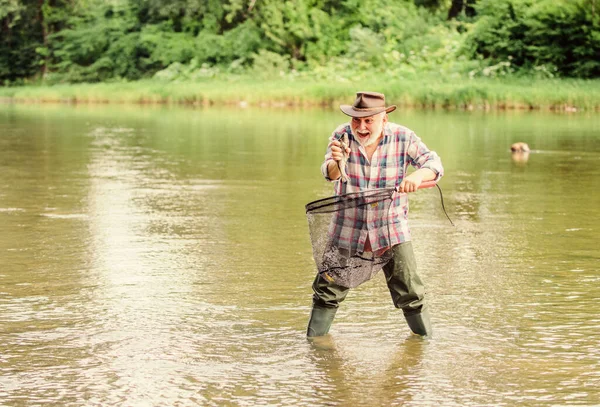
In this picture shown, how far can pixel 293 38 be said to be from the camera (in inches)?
2336

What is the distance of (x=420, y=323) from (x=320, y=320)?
0.58 m

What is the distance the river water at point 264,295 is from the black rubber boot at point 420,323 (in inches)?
2.9

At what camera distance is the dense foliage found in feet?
150

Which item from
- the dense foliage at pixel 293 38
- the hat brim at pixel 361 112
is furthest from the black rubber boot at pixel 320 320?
the dense foliage at pixel 293 38

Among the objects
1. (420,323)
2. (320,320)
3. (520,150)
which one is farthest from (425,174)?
(520,150)

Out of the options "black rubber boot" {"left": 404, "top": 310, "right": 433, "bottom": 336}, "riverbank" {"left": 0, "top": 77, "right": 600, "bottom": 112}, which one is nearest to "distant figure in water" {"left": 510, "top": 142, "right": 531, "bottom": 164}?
"black rubber boot" {"left": 404, "top": 310, "right": 433, "bottom": 336}

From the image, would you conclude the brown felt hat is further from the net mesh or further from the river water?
the river water

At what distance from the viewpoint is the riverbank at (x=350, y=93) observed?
38.5 m

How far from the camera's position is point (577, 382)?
5.84 metres

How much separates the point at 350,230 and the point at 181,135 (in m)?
19.9

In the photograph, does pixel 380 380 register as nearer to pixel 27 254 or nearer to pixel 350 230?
pixel 350 230

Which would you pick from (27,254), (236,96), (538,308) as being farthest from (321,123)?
(538,308)

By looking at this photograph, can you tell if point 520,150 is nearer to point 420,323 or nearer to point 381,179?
point 420,323

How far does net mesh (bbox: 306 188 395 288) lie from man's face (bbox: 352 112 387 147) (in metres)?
0.29
